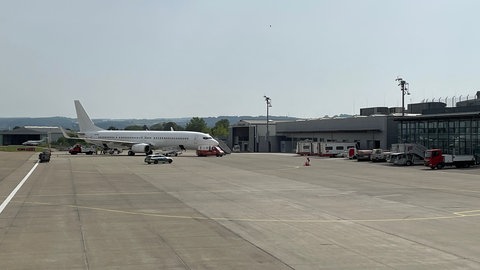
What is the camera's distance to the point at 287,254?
1600 cm

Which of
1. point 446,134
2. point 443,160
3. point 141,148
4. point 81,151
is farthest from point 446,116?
point 81,151

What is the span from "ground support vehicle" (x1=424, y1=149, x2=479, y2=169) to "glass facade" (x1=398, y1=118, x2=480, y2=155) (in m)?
6.00

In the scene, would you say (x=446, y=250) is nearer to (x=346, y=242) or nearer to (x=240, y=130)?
(x=346, y=242)

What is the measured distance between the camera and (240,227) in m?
21.1

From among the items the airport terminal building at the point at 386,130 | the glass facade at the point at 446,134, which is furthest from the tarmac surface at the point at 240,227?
the airport terminal building at the point at 386,130

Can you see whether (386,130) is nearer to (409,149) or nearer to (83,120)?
(409,149)

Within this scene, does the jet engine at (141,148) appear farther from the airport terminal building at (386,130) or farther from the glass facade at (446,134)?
the glass facade at (446,134)

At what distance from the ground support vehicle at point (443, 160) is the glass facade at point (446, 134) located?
600cm

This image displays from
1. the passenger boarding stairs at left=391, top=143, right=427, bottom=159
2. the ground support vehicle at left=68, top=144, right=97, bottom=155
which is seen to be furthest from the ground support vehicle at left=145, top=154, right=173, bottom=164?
the ground support vehicle at left=68, top=144, right=97, bottom=155

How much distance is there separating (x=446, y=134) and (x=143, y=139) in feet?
175

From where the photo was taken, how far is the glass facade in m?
71.8

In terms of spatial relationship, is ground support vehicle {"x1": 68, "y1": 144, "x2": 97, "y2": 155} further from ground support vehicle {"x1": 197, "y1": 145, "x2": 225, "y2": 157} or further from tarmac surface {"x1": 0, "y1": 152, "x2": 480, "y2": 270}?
tarmac surface {"x1": 0, "y1": 152, "x2": 480, "y2": 270}

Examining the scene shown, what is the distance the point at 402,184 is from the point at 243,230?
24.9m

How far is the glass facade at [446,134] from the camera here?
236ft
